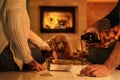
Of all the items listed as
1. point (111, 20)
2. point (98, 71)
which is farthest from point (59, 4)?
point (98, 71)

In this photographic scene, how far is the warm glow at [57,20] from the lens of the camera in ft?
18.7

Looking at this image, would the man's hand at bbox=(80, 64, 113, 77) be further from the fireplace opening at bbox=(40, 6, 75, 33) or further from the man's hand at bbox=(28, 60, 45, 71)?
the fireplace opening at bbox=(40, 6, 75, 33)

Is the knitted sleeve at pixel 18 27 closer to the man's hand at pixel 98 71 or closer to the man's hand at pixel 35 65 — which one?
the man's hand at pixel 35 65

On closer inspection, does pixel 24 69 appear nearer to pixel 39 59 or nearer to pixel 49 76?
pixel 39 59

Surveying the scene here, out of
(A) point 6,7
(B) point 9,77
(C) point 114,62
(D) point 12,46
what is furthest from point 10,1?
(C) point 114,62

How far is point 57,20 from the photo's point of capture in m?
5.71

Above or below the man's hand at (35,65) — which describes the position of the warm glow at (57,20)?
above

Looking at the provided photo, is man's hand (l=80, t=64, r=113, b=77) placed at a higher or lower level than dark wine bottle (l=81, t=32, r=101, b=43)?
lower

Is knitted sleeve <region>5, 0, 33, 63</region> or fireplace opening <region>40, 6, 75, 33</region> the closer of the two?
knitted sleeve <region>5, 0, 33, 63</region>

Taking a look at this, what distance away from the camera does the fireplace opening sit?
570cm

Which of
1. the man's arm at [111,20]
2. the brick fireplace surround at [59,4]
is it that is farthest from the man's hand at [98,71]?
the brick fireplace surround at [59,4]

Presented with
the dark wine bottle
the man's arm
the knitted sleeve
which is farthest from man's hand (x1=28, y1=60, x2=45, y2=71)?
the man's arm

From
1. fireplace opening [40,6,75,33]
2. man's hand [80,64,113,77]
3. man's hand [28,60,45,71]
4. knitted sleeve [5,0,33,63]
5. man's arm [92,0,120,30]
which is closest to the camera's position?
man's hand [80,64,113,77]

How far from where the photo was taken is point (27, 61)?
177 cm
